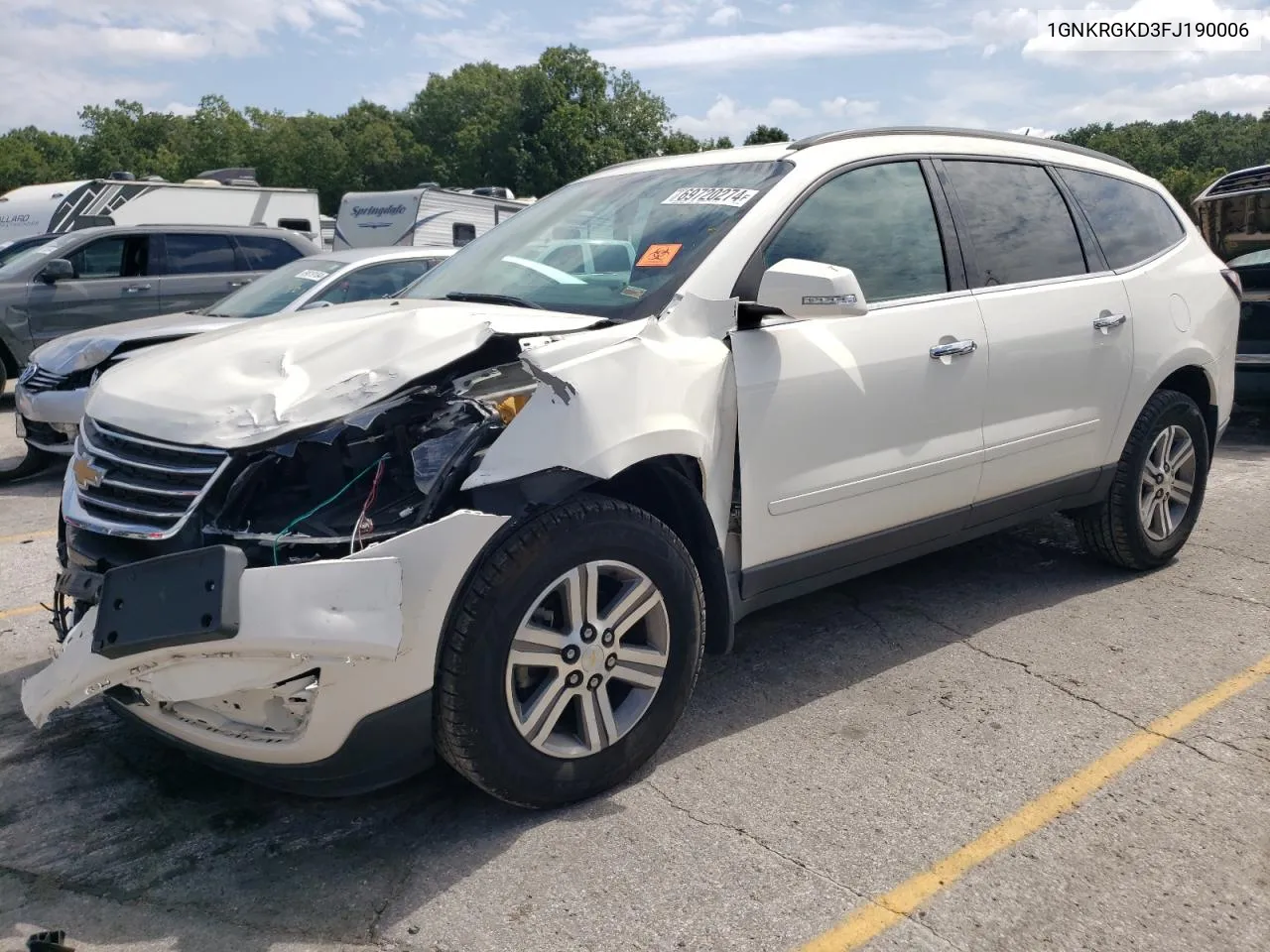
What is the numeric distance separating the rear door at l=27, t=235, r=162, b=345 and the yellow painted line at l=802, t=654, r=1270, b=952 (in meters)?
10.5

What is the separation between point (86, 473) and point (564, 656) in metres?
1.41

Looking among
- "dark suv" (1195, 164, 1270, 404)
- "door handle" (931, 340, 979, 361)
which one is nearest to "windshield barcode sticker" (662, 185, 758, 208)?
"door handle" (931, 340, 979, 361)

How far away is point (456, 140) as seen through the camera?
6931cm

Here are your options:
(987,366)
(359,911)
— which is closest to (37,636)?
(359,911)

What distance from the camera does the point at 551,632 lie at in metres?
2.79

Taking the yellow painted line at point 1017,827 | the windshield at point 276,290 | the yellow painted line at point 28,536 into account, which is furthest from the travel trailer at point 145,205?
the yellow painted line at point 1017,827

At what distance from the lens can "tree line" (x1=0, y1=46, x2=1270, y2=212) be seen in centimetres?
5619

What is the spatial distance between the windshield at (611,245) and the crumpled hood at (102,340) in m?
3.41

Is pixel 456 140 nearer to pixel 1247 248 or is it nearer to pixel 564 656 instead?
pixel 1247 248

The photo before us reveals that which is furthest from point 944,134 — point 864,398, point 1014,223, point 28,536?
point 28,536

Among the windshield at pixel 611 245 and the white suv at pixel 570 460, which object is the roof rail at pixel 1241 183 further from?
the windshield at pixel 611 245

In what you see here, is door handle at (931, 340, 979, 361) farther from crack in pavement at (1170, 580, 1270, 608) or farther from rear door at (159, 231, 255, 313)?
rear door at (159, 231, 255, 313)

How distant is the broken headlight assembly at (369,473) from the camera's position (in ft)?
8.43

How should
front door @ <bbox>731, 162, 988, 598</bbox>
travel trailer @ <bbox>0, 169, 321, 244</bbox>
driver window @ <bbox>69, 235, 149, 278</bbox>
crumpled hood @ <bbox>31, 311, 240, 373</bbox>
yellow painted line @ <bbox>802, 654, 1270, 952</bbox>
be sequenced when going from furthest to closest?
1. travel trailer @ <bbox>0, 169, 321, 244</bbox>
2. driver window @ <bbox>69, 235, 149, 278</bbox>
3. crumpled hood @ <bbox>31, 311, 240, 373</bbox>
4. front door @ <bbox>731, 162, 988, 598</bbox>
5. yellow painted line @ <bbox>802, 654, 1270, 952</bbox>
